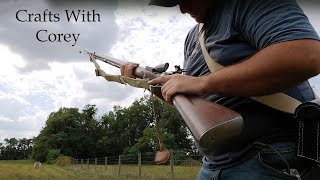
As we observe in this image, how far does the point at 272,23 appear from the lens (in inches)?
56.4

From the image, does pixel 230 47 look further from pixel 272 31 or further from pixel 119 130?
pixel 119 130

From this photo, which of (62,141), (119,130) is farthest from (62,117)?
(119,130)

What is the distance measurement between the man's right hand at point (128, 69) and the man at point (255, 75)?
0.88 metres

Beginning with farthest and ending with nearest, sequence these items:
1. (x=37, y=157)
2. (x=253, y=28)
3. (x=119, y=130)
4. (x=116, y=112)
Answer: (x=116, y=112) < (x=119, y=130) < (x=37, y=157) < (x=253, y=28)

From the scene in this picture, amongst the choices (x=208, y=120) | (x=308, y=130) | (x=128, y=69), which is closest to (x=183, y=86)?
(x=208, y=120)

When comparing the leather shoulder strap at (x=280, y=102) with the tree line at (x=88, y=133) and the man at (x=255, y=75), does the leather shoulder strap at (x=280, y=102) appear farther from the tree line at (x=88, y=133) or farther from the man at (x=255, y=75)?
Answer: the tree line at (x=88, y=133)

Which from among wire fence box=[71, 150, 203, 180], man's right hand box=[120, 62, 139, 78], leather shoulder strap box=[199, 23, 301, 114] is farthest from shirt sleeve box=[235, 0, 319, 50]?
wire fence box=[71, 150, 203, 180]

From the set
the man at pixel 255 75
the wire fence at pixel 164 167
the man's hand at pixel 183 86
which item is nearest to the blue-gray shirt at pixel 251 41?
the man at pixel 255 75

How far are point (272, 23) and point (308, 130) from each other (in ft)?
1.40

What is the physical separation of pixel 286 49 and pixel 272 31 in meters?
0.09

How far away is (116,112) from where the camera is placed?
66.9m

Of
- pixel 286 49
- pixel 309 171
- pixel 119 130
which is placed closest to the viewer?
pixel 286 49

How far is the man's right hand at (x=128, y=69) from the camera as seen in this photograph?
2779 mm

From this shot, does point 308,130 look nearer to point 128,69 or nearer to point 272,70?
point 272,70
